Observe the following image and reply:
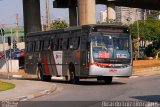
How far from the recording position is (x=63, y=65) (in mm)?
30500

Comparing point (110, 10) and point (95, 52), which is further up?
point (110, 10)

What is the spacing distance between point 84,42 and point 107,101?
9985mm

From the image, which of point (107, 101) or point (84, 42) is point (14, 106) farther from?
point (84, 42)

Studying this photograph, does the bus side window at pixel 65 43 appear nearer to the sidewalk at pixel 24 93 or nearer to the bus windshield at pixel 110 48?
the bus windshield at pixel 110 48

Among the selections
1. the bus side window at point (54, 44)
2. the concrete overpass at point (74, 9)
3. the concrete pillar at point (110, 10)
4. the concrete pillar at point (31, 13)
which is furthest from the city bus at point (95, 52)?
the concrete pillar at point (110, 10)

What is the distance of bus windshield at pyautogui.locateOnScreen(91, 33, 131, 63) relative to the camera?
27281 mm

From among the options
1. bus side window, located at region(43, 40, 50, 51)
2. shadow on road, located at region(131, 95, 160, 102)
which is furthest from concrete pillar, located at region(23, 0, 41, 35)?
shadow on road, located at region(131, 95, 160, 102)

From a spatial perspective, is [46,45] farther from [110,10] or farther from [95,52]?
[110,10]

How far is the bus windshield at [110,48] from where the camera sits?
89.5ft

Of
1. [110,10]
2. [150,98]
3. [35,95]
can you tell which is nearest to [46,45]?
[35,95]

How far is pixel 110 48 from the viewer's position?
2741 centimetres

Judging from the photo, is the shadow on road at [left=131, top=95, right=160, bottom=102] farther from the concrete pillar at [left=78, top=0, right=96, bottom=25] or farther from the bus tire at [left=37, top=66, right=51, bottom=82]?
the concrete pillar at [left=78, top=0, right=96, bottom=25]

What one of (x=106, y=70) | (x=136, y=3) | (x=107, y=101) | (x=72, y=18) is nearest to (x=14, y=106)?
(x=107, y=101)

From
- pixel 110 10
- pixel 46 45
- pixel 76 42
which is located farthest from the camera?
pixel 110 10
